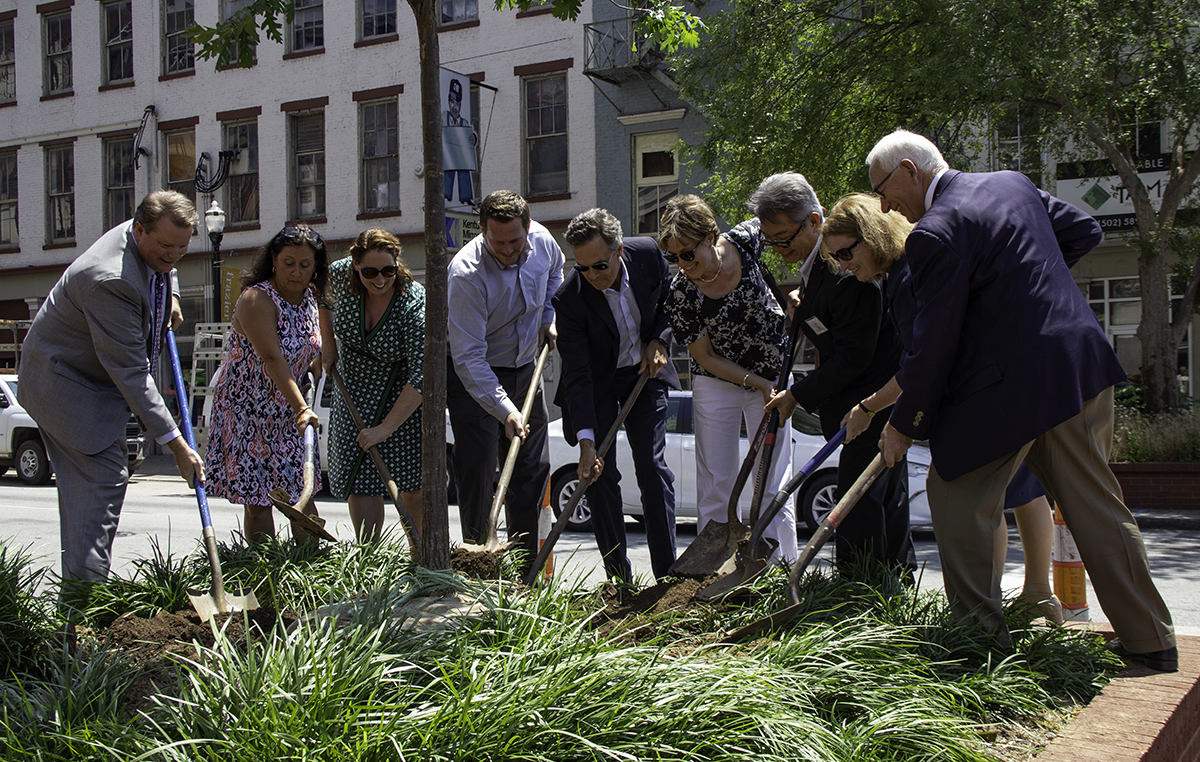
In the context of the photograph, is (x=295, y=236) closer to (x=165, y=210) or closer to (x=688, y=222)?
(x=165, y=210)

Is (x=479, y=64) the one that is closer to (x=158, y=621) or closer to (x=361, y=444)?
(x=361, y=444)

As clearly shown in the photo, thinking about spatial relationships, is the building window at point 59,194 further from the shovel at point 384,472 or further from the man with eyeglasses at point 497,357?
the man with eyeglasses at point 497,357

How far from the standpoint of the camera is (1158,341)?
38.1 ft

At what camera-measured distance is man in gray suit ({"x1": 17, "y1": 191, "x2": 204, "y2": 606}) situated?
12.4 ft

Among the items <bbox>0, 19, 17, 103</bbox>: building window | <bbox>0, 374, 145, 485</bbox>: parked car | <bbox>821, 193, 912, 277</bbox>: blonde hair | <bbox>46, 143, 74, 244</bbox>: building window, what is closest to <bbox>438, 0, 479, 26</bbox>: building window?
<bbox>0, 374, 145, 485</bbox>: parked car

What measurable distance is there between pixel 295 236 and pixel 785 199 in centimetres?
230

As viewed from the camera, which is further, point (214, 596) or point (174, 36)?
point (174, 36)

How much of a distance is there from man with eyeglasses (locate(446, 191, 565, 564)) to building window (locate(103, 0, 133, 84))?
890 inches

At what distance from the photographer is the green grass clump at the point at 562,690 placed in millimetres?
2051

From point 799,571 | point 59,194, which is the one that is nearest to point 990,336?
point 799,571

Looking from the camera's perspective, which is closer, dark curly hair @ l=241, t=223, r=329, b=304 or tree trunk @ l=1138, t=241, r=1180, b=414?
dark curly hair @ l=241, t=223, r=329, b=304

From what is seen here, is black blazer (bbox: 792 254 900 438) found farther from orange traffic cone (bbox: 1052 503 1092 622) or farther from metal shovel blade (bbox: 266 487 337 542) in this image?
metal shovel blade (bbox: 266 487 337 542)

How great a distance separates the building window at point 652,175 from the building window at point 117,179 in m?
13.0

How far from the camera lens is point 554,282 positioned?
210 inches
